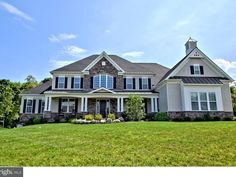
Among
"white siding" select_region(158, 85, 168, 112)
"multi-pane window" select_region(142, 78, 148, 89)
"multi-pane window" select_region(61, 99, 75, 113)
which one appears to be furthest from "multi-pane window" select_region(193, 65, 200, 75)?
"multi-pane window" select_region(61, 99, 75, 113)

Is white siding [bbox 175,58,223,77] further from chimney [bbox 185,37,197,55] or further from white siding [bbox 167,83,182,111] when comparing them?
chimney [bbox 185,37,197,55]

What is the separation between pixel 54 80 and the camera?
78.9ft

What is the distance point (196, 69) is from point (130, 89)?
25.5 ft

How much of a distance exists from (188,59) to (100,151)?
59.8 ft

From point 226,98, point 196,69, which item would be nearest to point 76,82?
point 196,69

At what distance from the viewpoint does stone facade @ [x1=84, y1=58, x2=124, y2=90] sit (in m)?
24.3

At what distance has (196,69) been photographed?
2194 centimetres

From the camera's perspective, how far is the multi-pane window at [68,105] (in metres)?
23.3

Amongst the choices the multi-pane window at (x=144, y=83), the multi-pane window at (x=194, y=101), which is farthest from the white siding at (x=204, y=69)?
the multi-pane window at (x=144, y=83)

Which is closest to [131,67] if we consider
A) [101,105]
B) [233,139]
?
[101,105]

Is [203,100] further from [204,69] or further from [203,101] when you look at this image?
[204,69]
